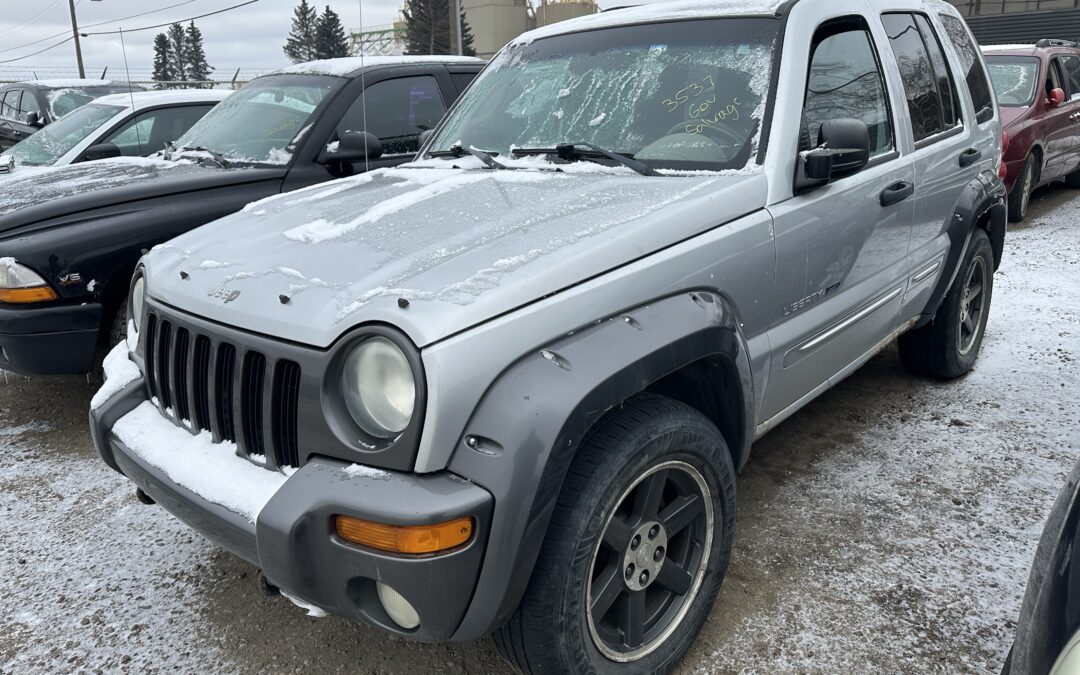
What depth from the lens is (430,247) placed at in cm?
217

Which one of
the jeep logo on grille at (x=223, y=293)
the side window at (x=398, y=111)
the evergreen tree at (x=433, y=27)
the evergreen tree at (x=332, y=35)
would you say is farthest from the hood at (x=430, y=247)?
the evergreen tree at (x=433, y=27)

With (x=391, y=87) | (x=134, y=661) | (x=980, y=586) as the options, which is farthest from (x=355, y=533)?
(x=391, y=87)

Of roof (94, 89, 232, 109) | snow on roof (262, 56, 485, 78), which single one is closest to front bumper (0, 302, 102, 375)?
snow on roof (262, 56, 485, 78)

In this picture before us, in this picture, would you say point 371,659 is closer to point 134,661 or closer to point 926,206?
point 134,661

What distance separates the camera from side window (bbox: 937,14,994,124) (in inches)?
163

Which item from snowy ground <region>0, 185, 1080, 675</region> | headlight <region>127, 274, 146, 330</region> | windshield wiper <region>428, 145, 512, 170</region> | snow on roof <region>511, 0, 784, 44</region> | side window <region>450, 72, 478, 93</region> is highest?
snow on roof <region>511, 0, 784, 44</region>

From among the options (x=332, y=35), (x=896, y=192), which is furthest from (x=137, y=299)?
(x=332, y=35)

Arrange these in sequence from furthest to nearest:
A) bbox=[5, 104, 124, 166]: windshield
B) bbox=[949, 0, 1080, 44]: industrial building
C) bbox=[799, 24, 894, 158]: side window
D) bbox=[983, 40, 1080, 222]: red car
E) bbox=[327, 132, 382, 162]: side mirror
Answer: bbox=[949, 0, 1080, 44]: industrial building → bbox=[983, 40, 1080, 222]: red car → bbox=[5, 104, 124, 166]: windshield → bbox=[327, 132, 382, 162]: side mirror → bbox=[799, 24, 894, 158]: side window

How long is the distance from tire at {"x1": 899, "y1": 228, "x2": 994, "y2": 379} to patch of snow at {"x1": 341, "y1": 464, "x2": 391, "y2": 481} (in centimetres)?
332

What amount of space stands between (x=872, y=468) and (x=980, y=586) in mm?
871

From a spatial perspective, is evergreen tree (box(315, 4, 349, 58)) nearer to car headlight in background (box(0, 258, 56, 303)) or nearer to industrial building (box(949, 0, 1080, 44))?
car headlight in background (box(0, 258, 56, 303))

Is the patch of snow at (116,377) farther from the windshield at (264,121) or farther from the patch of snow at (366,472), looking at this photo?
the windshield at (264,121)

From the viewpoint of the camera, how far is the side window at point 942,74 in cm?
381

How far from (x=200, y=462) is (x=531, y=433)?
36.4 inches
